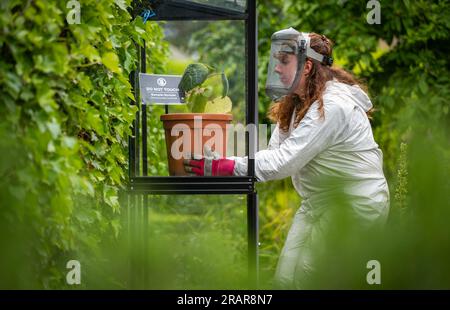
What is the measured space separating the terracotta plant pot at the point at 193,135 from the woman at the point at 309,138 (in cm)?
7

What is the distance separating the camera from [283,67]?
3902mm

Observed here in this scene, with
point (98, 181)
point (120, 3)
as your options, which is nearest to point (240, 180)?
point (98, 181)

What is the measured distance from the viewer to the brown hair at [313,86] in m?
3.86

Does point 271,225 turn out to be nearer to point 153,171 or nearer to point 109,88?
point 153,171

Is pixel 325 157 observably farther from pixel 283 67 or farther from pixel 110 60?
pixel 110 60

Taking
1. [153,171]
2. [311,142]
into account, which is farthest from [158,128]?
[311,142]

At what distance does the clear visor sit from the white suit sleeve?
0.23 meters

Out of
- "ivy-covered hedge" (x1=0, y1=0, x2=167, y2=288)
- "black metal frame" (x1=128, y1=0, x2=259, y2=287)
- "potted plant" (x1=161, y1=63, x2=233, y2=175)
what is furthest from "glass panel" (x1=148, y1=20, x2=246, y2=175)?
"ivy-covered hedge" (x1=0, y1=0, x2=167, y2=288)

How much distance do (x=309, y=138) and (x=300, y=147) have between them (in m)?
0.07

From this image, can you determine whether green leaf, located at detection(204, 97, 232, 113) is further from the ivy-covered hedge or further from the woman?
the ivy-covered hedge

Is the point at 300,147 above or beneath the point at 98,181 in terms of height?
above

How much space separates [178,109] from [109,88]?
2.33 feet

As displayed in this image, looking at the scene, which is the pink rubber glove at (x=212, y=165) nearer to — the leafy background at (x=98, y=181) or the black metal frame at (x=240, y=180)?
the black metal frame at (x=240, y=180)

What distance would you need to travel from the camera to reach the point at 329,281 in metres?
1.54
